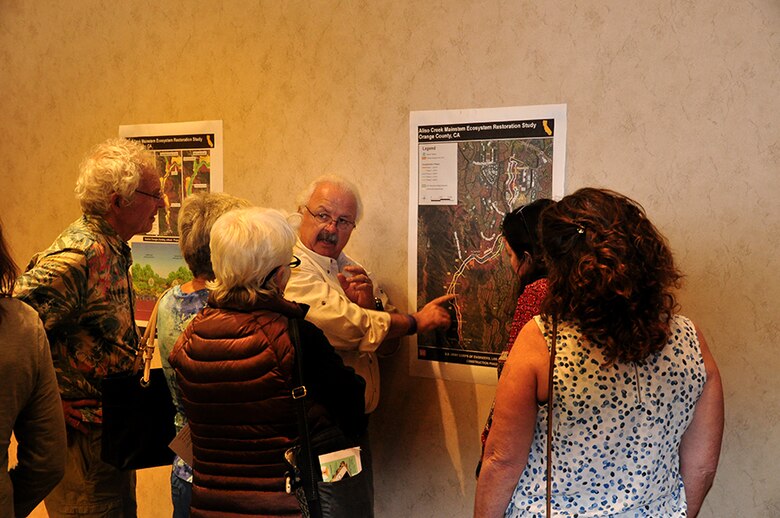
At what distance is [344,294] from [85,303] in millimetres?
880

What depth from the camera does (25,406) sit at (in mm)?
1719

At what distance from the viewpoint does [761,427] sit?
2357mm

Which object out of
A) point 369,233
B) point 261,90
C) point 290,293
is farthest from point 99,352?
point 261,90

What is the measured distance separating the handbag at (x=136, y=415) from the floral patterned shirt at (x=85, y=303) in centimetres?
15

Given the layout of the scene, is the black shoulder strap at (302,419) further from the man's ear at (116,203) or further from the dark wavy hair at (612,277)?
the man's ear at (116,203)

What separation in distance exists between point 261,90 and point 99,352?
1341 mm

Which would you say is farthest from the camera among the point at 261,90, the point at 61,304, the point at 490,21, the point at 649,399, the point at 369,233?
the point at 261,90

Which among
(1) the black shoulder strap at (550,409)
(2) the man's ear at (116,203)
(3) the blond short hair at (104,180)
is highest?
(3) the blond short hair at (104,180)

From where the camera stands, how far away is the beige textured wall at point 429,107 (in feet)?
7.68

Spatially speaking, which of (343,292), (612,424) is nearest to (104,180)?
(343,292)

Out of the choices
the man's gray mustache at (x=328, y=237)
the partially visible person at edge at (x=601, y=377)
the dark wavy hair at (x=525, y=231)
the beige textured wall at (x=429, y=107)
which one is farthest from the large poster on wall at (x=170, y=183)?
the partially visible person at edge at (x=601, y=377)

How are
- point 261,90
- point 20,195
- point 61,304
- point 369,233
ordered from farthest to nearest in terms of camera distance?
point 20,195
point 261,90
point 369,233
point 61,304

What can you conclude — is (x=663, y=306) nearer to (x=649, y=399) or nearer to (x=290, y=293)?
(x=649, y=399)

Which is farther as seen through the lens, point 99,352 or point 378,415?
point 378,415
